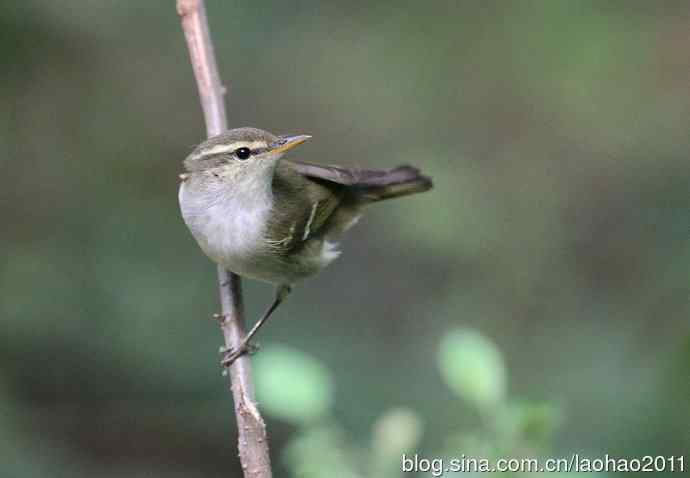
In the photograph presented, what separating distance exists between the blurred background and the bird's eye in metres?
1.48

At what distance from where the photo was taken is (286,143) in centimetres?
362

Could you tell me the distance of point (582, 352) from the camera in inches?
204

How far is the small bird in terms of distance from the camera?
368 cm

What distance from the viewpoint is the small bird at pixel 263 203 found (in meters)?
3.68

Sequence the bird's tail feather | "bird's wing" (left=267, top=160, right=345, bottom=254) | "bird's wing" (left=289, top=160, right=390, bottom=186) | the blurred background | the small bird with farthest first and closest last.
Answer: the blurred background → the bird's tail feather → "bird's wing" (left=289, top=160, right=390, bottom=186) → "bird's wing" (left=267, top=160, right=345, bottom=254) → the small bird

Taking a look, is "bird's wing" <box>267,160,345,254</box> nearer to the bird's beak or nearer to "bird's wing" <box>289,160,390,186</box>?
"bird's wing" <box>289,160,390,186</box>

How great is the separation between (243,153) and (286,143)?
0.20 meters

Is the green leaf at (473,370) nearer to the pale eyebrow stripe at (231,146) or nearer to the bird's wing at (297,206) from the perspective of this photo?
the pale eyebrow stripe at (231,146)

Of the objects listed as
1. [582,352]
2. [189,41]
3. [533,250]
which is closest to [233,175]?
[189,41]

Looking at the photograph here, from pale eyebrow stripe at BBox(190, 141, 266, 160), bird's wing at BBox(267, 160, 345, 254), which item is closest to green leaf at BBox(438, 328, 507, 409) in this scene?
pale eyebrow stripe at BBox(190, 141, 266, 160)

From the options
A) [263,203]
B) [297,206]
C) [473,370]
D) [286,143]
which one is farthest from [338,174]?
[473,370]

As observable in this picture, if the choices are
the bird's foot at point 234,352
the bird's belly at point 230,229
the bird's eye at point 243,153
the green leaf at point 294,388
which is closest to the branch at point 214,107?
the bird's foot at point 234,352

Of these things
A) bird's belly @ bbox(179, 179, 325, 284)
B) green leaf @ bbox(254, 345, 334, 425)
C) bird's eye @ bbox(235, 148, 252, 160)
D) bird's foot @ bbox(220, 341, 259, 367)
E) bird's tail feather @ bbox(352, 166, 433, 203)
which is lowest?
green leaf @ bbox(254, 345, 334, 425)

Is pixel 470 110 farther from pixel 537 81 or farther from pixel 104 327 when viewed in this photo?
pixel 104 327
